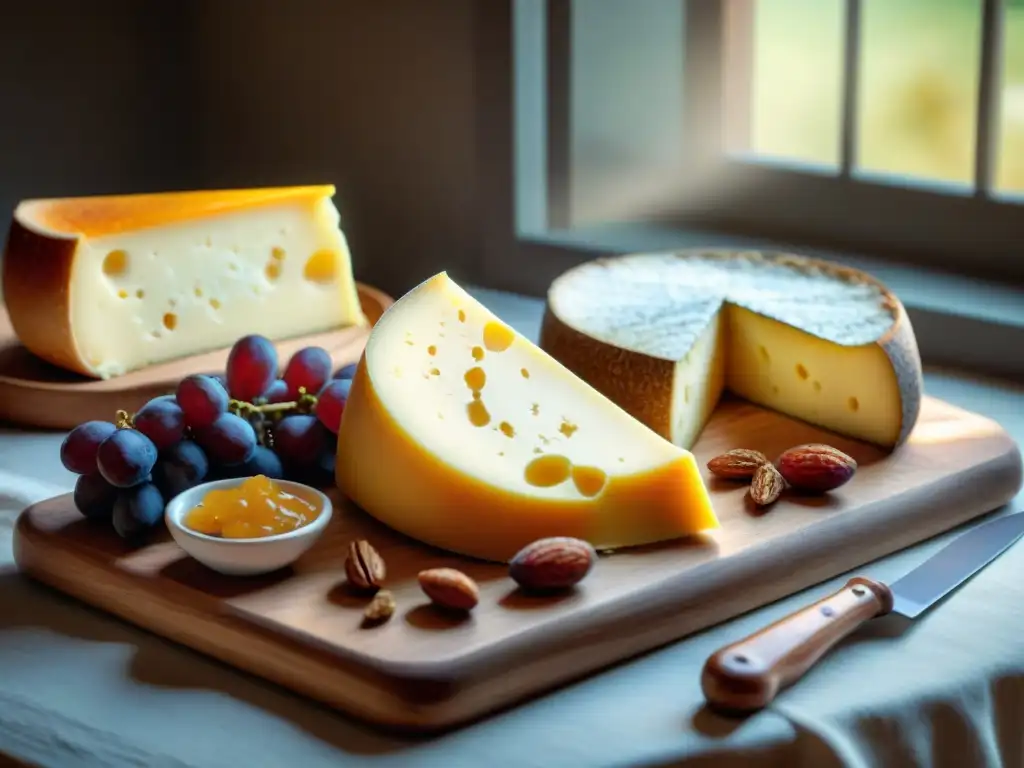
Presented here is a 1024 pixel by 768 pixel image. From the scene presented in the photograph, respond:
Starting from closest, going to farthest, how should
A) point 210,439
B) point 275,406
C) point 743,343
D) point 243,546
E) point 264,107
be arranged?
point 243,546 < point 210,439 < point 275,406 < point 743,343 < point 264,107

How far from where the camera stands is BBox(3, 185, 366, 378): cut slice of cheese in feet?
5.93

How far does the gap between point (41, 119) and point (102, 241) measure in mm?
719

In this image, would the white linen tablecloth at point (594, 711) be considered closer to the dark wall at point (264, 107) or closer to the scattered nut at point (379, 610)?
the scattered nut at point (379, 610)

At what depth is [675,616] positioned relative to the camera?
123 cm

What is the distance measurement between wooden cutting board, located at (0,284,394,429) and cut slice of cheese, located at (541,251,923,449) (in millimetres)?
357

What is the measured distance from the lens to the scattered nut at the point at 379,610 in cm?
118

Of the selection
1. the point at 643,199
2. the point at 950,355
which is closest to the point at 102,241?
the point at 643,199

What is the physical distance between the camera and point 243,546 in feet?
4.04

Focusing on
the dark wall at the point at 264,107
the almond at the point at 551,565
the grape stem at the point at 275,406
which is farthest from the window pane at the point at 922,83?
the almond at the point at 551,565

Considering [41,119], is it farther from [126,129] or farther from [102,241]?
[102,241]

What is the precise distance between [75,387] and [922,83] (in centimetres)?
120

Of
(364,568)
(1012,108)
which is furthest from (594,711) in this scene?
(1012,108)

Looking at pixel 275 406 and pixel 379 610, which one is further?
pixel 275 406

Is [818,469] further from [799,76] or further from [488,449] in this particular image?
[799,76]
